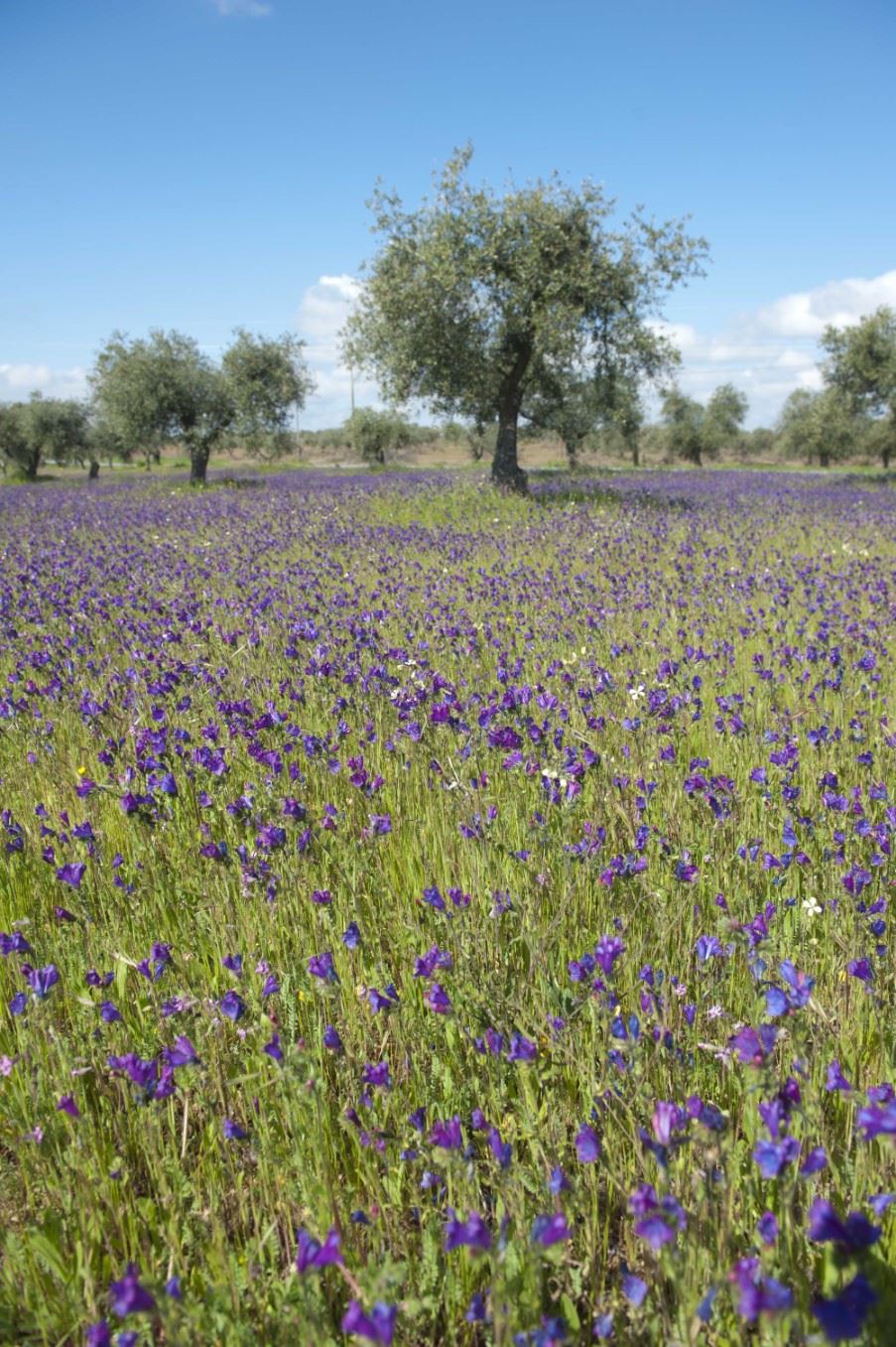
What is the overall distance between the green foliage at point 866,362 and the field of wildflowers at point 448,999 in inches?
1340

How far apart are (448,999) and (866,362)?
39.6 m

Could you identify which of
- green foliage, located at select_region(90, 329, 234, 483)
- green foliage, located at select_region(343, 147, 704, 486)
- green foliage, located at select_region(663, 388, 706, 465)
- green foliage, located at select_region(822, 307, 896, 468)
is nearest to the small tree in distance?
green foliage, located at select_region(90, 329, 234, 483)

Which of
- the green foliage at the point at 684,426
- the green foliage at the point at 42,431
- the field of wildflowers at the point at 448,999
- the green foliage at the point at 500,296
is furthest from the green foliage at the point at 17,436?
the field of wildflowers at the point at 448,999

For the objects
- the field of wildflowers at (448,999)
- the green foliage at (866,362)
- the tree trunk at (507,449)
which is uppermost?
the green foliage at (866,362)

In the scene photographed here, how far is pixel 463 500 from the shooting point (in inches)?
694

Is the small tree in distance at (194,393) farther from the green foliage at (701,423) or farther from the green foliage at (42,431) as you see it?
the green foliage at (701,423)

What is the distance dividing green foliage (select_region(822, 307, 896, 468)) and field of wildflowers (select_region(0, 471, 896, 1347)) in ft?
112

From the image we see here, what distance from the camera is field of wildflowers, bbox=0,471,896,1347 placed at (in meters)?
1.48

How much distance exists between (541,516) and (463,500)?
3.22m

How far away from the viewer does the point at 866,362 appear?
3444cm

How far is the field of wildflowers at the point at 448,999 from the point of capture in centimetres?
148

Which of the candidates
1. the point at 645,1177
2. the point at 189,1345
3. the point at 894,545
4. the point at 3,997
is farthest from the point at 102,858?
the point at 894,545

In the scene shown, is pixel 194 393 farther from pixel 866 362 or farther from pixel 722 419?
pixel 722 419

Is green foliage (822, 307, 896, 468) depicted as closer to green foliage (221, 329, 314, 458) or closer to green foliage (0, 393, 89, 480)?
green foliage (221, 329, 314, 458)
